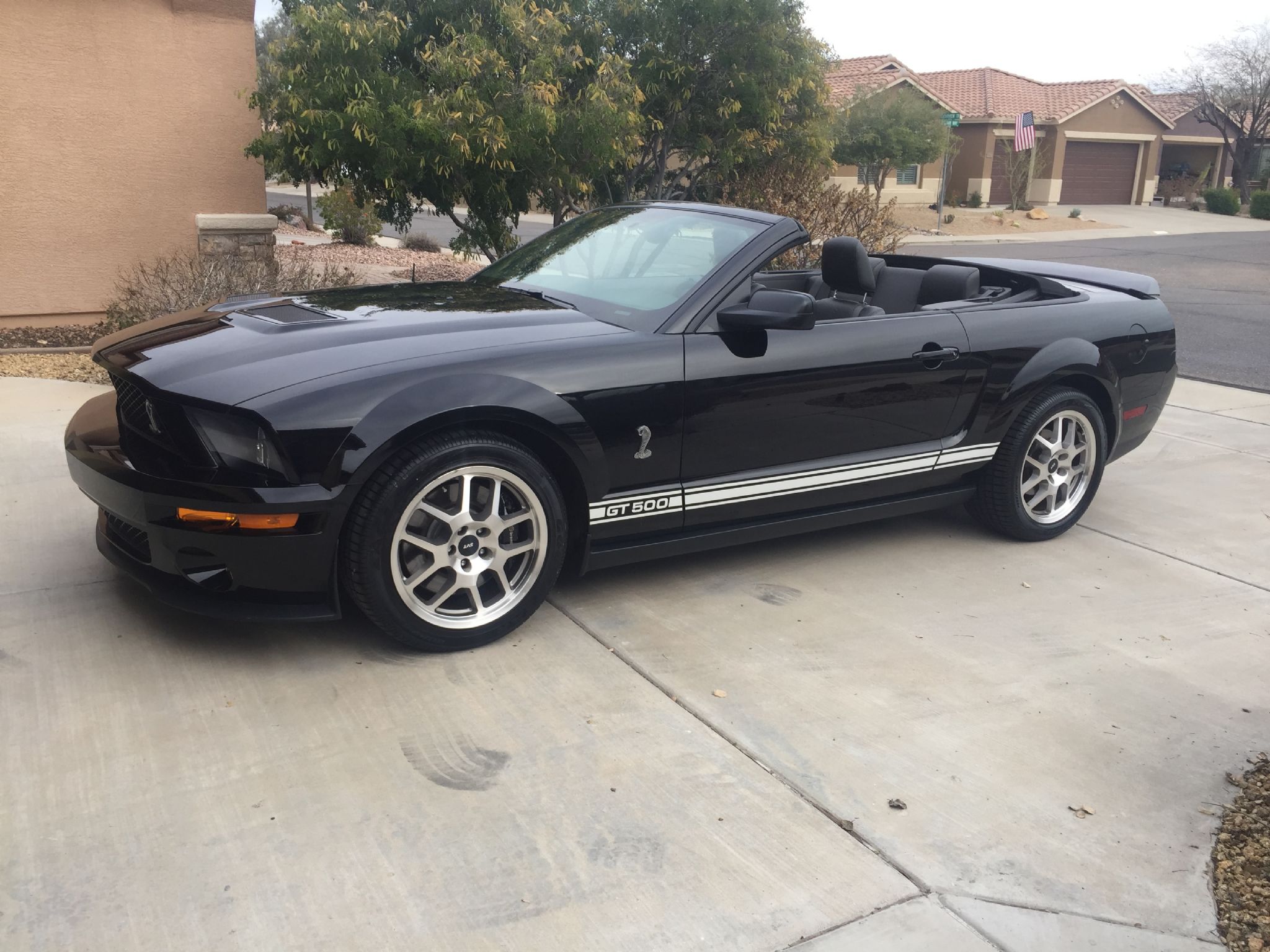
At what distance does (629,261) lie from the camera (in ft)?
15.9

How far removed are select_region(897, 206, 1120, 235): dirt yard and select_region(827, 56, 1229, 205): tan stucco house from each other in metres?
3.54

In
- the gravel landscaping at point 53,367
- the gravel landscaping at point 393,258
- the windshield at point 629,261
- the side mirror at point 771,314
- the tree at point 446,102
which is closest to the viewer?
the side mirror at point 771,314

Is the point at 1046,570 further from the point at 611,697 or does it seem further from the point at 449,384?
the point at 449,384

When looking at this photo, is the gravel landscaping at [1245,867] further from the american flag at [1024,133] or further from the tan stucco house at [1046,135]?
the tan stucco house at [1046,135]

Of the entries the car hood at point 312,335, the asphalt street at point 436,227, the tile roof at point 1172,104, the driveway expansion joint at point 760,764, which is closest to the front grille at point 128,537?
the car hood at point 312,335

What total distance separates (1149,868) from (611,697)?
161 cm

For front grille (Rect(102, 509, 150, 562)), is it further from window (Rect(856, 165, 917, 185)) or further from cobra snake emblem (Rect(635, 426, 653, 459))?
window (Rect(856, 165, 917, 185))

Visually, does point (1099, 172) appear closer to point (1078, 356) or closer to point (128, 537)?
point (1078, 356)

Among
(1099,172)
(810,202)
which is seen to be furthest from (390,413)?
(1099,172)

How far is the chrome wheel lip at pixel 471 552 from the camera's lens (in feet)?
12.4

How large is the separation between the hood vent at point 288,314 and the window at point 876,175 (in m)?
31.7

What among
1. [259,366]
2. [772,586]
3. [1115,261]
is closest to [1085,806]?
[772,586]

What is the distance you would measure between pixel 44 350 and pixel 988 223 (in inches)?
1372

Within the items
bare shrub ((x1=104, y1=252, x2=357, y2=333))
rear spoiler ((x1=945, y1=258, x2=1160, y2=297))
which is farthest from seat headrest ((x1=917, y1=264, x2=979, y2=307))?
bare shrub ((x1=104, y1=252, x2=357, y2=333))
